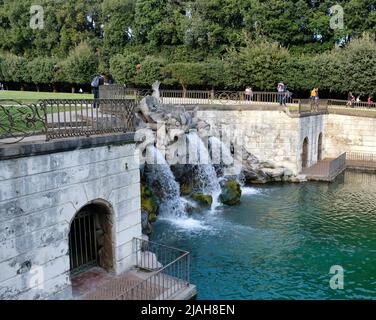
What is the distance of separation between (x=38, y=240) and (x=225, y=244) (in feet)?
27.1

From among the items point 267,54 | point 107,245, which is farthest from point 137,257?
point 267,54

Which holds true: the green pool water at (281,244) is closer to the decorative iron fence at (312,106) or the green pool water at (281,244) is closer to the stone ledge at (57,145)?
the stone ledge at (57,145)

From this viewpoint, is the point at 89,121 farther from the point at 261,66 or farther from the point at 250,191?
the point at 261,66

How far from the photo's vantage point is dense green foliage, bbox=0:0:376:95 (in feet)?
124

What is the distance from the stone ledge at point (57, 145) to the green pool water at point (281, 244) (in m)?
5.17

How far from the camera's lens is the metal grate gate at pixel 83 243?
11.7m

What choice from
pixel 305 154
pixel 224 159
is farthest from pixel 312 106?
pixel 224 159

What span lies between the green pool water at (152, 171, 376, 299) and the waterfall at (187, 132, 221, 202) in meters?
1.82

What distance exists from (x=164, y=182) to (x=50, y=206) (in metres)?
10.1

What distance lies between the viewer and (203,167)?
22641mm

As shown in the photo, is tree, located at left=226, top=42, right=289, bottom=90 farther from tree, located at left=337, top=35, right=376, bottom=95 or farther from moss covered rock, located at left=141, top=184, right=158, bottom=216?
moss covered rock, located at left=141, top=184, right=158, bottom=216

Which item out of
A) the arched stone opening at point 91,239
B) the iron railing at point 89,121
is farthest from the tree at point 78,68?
the arched stone opening at point 91,239

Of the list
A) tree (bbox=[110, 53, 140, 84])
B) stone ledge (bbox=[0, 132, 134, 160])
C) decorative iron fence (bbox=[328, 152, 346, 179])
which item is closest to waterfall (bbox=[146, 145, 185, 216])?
stone ledge (bbox=[0, 132, 134, 160])

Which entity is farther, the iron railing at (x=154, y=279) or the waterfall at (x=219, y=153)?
the waterfall at (x=219, y=153)
